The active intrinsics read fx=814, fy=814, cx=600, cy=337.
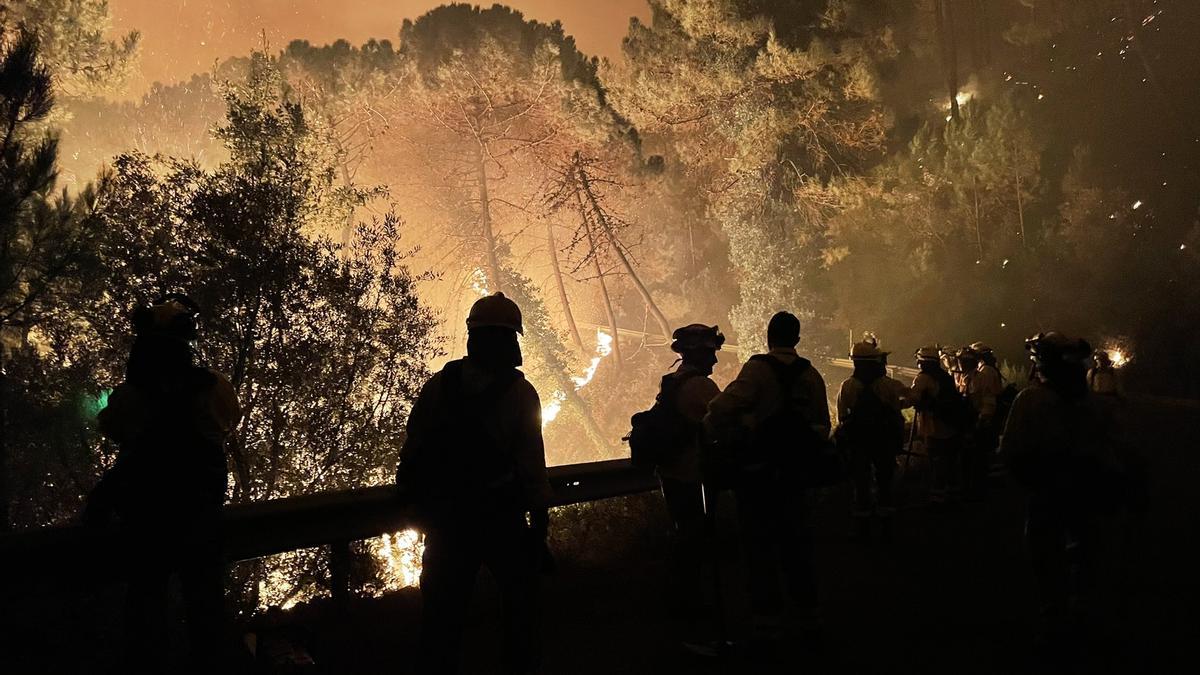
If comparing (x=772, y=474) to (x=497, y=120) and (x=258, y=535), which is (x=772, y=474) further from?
(x=497, y=120)

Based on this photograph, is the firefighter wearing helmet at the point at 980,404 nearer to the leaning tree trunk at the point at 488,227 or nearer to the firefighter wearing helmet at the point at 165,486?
the firefighter wearing helmet at the point at 165,486

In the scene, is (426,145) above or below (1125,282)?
above

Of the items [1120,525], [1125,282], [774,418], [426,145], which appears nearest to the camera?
[774,418]

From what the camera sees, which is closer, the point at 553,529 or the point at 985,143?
the point at 553,529

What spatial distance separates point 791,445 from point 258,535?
3.32 meters

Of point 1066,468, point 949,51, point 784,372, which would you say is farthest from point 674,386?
point 949,51

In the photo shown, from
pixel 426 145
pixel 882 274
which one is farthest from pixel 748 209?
pixel 426 145

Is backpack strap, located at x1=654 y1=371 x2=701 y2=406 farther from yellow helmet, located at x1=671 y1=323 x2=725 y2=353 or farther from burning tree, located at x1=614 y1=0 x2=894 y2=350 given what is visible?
burning tree, located at x1=614 y1=0 x2=894 y2=350

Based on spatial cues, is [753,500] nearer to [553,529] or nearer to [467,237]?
[553,529]

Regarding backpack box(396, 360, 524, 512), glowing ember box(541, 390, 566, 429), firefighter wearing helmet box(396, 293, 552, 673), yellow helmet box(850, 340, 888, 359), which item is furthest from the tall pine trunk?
backpack box(396, 360, 524, 512)

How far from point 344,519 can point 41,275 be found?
26.7ft

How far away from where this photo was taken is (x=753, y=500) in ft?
16.7

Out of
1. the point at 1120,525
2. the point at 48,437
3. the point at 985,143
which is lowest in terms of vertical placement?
the point at 1120,525

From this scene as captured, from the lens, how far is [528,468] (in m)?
3.96
